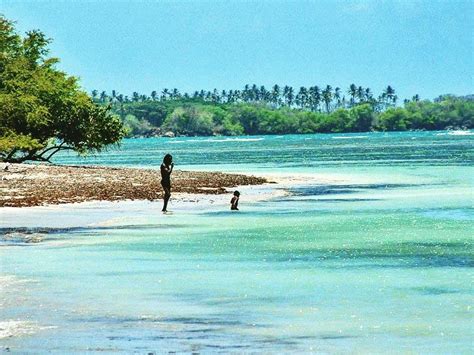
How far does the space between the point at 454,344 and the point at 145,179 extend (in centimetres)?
3780

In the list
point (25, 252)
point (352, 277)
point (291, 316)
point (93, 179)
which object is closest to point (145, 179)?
point (93, 179)

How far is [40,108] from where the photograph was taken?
191ft

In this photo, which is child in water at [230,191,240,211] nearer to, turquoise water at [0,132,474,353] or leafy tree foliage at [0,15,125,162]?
turquoise water at [0,132,474,353]

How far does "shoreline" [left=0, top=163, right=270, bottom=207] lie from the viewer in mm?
40497

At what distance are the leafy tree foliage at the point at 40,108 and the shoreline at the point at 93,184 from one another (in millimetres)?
2440

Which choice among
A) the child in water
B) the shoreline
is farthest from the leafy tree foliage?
the child in water

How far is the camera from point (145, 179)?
168 feet

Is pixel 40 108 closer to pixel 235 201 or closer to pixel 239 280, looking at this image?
pixel 235 201

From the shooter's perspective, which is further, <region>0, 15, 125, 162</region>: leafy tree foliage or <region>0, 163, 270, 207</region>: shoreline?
<region>0, 15, 125, 162</region>: leafy tree foliage

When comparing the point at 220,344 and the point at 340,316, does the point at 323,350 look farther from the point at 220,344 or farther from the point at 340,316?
the point at 340,316

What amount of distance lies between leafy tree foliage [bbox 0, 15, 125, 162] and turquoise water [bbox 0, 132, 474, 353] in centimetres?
1977

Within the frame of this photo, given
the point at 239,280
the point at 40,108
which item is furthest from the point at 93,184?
the point at 239,280

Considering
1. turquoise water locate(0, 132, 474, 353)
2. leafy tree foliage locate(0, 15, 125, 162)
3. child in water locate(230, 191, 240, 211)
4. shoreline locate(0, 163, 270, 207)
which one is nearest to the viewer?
turquoise water locate(0, 132, 474, 353)

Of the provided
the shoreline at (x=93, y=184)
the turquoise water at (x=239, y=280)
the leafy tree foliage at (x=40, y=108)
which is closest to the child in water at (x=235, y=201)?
the turquoise water at (x=239, y=280)
